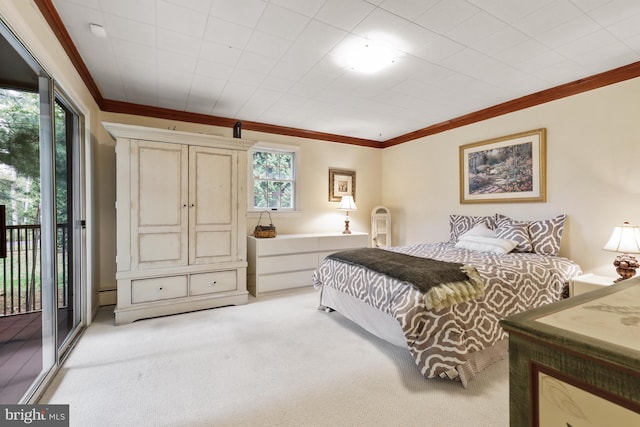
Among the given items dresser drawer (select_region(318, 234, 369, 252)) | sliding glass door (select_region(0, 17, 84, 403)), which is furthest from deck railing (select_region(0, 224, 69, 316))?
dresser drawer (select_region(318, 234, 369, 252))

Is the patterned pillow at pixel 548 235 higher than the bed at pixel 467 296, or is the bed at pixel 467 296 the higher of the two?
the patterned pillow at pixel 548 235

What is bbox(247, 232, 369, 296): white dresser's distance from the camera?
3883 mm

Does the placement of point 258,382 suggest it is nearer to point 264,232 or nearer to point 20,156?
point 20,156

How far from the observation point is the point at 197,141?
3.35m

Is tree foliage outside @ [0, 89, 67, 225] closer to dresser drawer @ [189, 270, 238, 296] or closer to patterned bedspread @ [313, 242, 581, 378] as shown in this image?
dresser drawer @ [189, 270, 238, 296]

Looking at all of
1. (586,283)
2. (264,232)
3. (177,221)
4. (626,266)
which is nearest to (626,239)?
(626,266)

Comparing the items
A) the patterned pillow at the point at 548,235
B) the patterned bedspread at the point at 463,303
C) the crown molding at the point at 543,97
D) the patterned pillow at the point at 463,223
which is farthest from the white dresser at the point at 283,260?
the patterned pillow at the point at 548,235

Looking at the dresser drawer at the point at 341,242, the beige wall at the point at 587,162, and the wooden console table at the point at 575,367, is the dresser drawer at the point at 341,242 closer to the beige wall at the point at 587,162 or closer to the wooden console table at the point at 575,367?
the beige wall at the point at 587,162

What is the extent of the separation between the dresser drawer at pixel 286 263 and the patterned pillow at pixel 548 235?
2.69 meters

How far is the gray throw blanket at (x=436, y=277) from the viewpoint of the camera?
2.01 meters

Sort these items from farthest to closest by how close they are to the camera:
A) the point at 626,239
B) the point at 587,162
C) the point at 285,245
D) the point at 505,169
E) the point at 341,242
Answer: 1. the point at 341,242
2. the point at 285,245
3. the point at 505,169
4. the point at 587,162
5. the point at 626,239

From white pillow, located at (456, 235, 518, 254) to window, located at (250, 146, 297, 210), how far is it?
8.46 ft

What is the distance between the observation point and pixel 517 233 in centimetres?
329

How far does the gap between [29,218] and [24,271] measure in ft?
2.28
